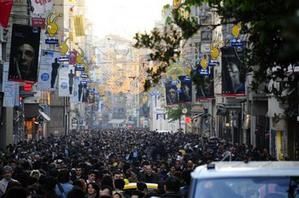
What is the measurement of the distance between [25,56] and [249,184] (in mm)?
21942

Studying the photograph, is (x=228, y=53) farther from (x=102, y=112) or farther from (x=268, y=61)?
(x=102, y=112)

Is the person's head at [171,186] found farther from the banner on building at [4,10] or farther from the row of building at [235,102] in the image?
the banner on building at [4,10]

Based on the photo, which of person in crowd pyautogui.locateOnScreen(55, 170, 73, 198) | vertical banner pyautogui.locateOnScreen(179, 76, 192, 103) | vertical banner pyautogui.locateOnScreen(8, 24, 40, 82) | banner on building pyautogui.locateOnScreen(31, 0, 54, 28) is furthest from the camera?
vertical banner pyautogui.locateOnScreen(179, 76, 192, 103)

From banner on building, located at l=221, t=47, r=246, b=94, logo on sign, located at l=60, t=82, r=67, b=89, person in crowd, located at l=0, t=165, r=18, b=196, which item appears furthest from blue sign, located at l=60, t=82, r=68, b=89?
person in crowd, located at l=0, t=165, r=18, b=196

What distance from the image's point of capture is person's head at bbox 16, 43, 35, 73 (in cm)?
2838

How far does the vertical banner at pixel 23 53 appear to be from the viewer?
Answer: 28141 mm

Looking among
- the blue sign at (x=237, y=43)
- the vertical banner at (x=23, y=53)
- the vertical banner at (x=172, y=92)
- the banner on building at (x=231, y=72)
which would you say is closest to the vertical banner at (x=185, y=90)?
the vertical banner at (x=172, y=92)

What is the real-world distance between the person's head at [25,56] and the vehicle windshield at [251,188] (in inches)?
847

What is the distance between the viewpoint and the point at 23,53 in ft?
93.4

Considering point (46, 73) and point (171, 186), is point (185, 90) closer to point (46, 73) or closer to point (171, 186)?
point (46, 73)

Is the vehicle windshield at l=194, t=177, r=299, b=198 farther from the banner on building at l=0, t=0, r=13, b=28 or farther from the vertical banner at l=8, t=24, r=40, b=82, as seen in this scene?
the vertical banner at l=8, t=24, r=40, b=82

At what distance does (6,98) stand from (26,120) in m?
32.6

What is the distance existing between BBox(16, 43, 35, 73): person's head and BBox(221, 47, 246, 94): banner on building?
7821mm

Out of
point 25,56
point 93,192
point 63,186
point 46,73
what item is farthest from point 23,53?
point 93,192
